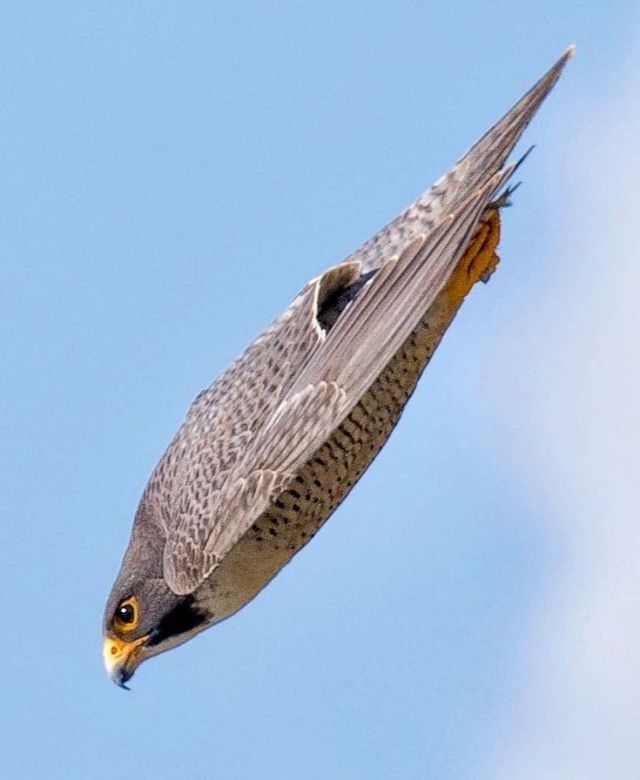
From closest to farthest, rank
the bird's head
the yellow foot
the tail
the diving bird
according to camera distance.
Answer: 1. the diving bird
2. the tail
3. the yellow foot
4. the bird's head

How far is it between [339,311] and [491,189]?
4.38 feet

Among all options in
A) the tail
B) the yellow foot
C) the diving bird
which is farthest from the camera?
the yellow foot

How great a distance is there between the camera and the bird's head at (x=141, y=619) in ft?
34.7

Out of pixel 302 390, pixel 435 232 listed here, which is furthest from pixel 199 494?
pixel 435 232

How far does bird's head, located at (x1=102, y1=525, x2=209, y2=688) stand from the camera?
10586mm

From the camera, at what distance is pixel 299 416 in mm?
8977

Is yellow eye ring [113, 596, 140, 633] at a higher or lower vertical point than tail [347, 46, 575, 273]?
lower

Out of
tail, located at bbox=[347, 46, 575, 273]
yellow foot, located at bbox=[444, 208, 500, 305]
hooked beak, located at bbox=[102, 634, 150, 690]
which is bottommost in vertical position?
hooked beak, located at bbox=[102, 634, 150, 690]

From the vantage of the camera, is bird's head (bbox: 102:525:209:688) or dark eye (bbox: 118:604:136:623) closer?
bird's head (bbox: 102:525:209:688)

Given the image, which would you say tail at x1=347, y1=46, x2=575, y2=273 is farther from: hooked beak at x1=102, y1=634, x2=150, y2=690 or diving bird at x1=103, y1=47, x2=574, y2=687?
hooked beak at x1=102, y1=634, x2=150, y2=690

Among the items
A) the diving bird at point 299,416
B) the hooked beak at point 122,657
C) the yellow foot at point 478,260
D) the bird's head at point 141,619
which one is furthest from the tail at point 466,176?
the hooked beak at point 122,657

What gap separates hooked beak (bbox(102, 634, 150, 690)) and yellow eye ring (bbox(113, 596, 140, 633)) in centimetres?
7

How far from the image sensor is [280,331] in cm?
Answer: 1030

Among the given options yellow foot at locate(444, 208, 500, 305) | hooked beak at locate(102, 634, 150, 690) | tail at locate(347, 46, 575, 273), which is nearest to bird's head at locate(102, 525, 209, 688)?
hooked beak at locate(102, 634, 150, 690)
